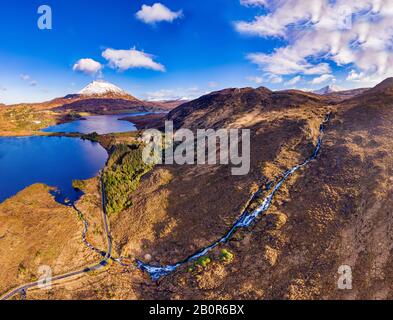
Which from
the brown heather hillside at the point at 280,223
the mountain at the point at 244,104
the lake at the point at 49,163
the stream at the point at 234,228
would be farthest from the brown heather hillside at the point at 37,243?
the mountain at the point at 244,104

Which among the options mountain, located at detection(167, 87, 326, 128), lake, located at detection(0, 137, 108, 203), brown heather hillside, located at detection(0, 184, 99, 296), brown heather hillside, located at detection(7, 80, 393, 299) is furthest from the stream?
mountain, located at detection(167, 87, 326, 128)

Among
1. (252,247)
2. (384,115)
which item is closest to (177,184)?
(252,247)

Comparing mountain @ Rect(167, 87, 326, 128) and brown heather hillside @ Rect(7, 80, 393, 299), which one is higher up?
mountain @ Rect(167, 87, 326, 128)

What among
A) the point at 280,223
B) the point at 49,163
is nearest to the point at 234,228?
the point at 280,223

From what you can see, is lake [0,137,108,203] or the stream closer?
the stream

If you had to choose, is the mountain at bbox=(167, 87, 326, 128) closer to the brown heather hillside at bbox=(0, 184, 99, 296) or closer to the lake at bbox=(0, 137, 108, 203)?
the lake at bbox=(0, 137, 108, 203)

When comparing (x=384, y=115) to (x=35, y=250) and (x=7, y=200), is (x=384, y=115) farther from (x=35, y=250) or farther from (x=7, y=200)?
(x=7, y=200)

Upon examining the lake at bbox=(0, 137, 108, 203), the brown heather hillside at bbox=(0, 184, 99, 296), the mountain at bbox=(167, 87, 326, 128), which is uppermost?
the mountain at bbox=(167, 87, 326, 128)

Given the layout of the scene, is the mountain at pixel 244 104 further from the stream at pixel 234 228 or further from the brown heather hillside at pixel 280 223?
the stream at pixel 234 228

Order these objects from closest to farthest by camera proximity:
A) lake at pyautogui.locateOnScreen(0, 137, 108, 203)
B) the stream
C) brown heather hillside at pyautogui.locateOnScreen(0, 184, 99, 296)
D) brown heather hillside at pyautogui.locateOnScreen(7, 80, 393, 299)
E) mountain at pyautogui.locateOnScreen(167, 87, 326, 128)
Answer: brown heather hillside at pyautogui.locateOnScreen(7, 80, 393, 299)
the stream
brown heather hillside at pyautogui.locateOnScreen(0, 184, 99, 296)
lake at pyautogui.locateOnScreen(0, 137, 108, 203)
mountain at pyautogui.locateOnScreen(167, 87, 326, 128)
